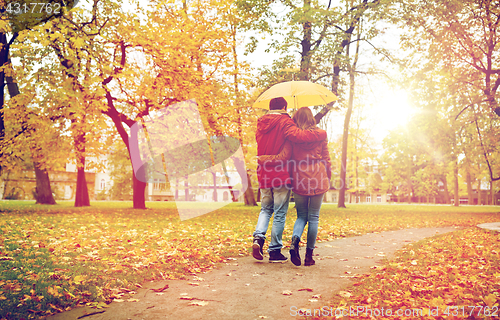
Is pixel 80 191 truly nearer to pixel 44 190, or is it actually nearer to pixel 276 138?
pixel 44 190

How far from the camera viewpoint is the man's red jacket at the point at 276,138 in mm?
4648

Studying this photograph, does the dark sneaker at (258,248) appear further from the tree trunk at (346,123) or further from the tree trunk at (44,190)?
the tree trunk at (44,190)

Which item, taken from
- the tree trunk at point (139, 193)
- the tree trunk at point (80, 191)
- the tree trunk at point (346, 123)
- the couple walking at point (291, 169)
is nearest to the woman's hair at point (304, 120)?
the couple walking at point (291, 169)

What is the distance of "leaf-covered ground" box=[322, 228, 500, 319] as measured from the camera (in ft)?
9.79

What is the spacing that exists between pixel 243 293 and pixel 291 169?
1.82 m

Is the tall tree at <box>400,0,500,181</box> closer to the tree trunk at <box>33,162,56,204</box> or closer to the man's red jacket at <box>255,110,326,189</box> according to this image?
the man's red jacket at <box>255,110,326,189</box>

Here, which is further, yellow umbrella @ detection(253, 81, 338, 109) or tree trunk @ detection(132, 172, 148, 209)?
tree trunk @ detection(132, 172, 148, 209)

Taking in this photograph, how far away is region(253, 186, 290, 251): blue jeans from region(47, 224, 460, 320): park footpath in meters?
0.41

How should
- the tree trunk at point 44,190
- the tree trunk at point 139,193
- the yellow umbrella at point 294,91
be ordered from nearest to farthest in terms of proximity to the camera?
the yellow umbrella at point 294,91 < the tree trunk at point 139,193 < the tree trunk at point 44,190

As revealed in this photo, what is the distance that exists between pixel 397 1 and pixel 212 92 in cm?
965

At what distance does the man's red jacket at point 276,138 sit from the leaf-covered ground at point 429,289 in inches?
64.7

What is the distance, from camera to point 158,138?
67.5ft

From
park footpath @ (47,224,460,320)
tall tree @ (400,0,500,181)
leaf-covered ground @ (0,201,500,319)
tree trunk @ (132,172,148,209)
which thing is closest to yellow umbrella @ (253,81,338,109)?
park footpath @ (47,224,460,320)

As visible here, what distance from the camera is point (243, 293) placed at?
12.1ft
